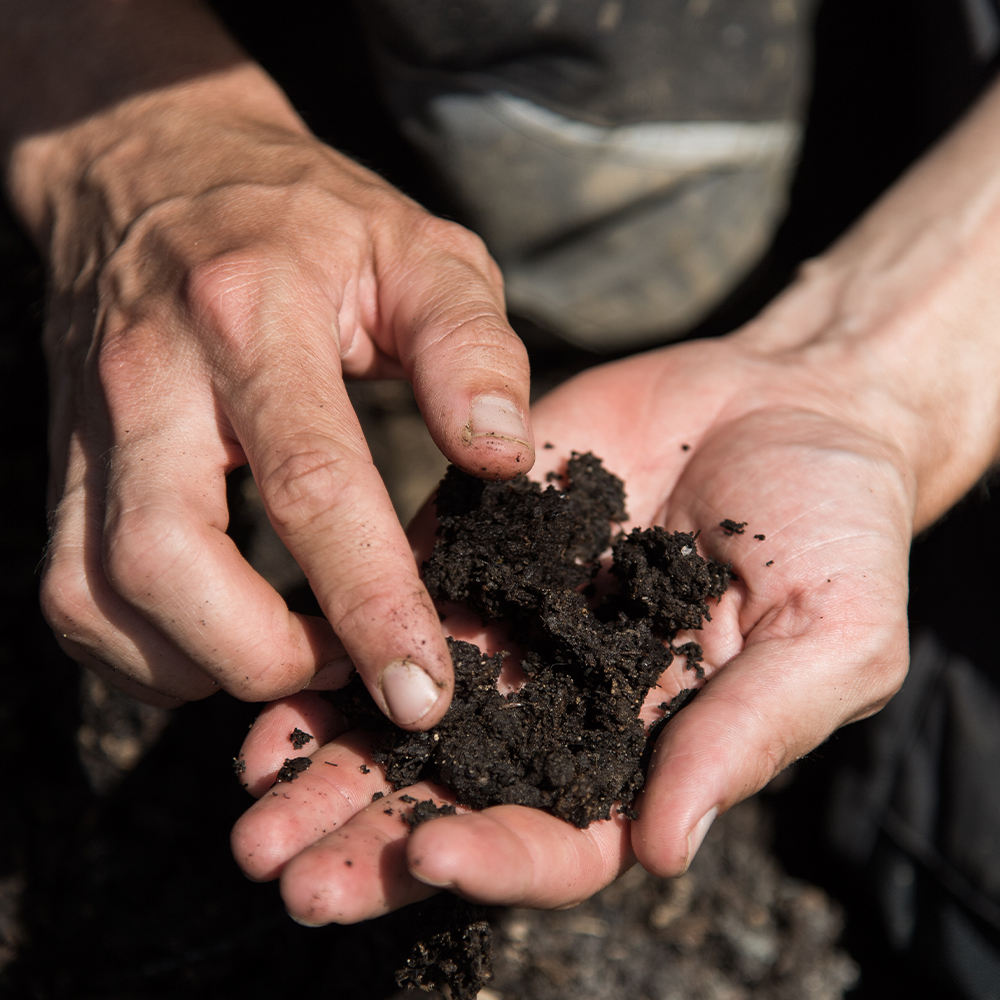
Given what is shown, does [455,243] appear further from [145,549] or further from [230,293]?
[145,549]

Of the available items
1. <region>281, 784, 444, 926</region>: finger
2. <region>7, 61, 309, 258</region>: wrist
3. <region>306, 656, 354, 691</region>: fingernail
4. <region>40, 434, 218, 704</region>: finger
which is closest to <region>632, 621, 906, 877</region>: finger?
<region>281, 784, 444, 926</region>: finger

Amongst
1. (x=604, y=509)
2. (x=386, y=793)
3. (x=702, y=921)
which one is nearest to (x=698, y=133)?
(x=604, y=509)

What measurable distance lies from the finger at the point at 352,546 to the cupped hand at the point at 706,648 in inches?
12.3

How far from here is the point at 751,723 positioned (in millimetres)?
1731

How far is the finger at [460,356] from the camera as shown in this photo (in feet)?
5.50

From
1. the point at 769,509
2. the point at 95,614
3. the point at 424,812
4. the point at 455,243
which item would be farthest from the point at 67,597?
the point at 769,509

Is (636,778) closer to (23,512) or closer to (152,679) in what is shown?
(152,679)

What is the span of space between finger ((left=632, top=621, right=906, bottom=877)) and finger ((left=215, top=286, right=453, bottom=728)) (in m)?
0.58

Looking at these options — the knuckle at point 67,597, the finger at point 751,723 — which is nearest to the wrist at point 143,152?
the knuckle at point 67,597

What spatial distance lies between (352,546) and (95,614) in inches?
29.6

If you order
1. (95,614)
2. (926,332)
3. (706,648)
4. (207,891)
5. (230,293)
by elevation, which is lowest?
(207,891)

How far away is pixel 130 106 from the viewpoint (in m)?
2.54

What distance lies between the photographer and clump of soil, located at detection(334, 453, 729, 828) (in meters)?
1.79

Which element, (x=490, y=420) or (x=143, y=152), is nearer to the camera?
(x=490, y=420)
